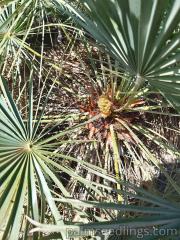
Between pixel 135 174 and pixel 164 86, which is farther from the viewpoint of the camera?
pixel 135 174

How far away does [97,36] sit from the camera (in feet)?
3.99

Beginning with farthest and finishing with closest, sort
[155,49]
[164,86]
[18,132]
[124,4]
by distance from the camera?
[18,132] → [164,86] → [155,49] → [124,4]

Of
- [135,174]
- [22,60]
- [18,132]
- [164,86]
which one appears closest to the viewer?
[164,86]

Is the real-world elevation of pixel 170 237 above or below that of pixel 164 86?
below

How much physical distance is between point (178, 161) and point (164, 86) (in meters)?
0.87

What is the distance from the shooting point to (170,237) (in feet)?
3.45

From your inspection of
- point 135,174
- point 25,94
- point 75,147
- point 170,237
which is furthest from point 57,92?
point 170,237

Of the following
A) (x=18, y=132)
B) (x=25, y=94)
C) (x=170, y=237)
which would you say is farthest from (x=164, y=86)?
(x=25, y=94)

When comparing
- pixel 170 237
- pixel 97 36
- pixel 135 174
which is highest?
pixel 97 36

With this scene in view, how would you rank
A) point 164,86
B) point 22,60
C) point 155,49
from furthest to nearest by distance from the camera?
point 22,60
point 164,86
point 155,49

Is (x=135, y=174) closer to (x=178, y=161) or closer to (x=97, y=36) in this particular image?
(x=178, y=161)

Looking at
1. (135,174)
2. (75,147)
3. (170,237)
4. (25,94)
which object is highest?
(25,94)

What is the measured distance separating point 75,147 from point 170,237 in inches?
38.6

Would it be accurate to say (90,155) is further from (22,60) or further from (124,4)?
(124,4)
